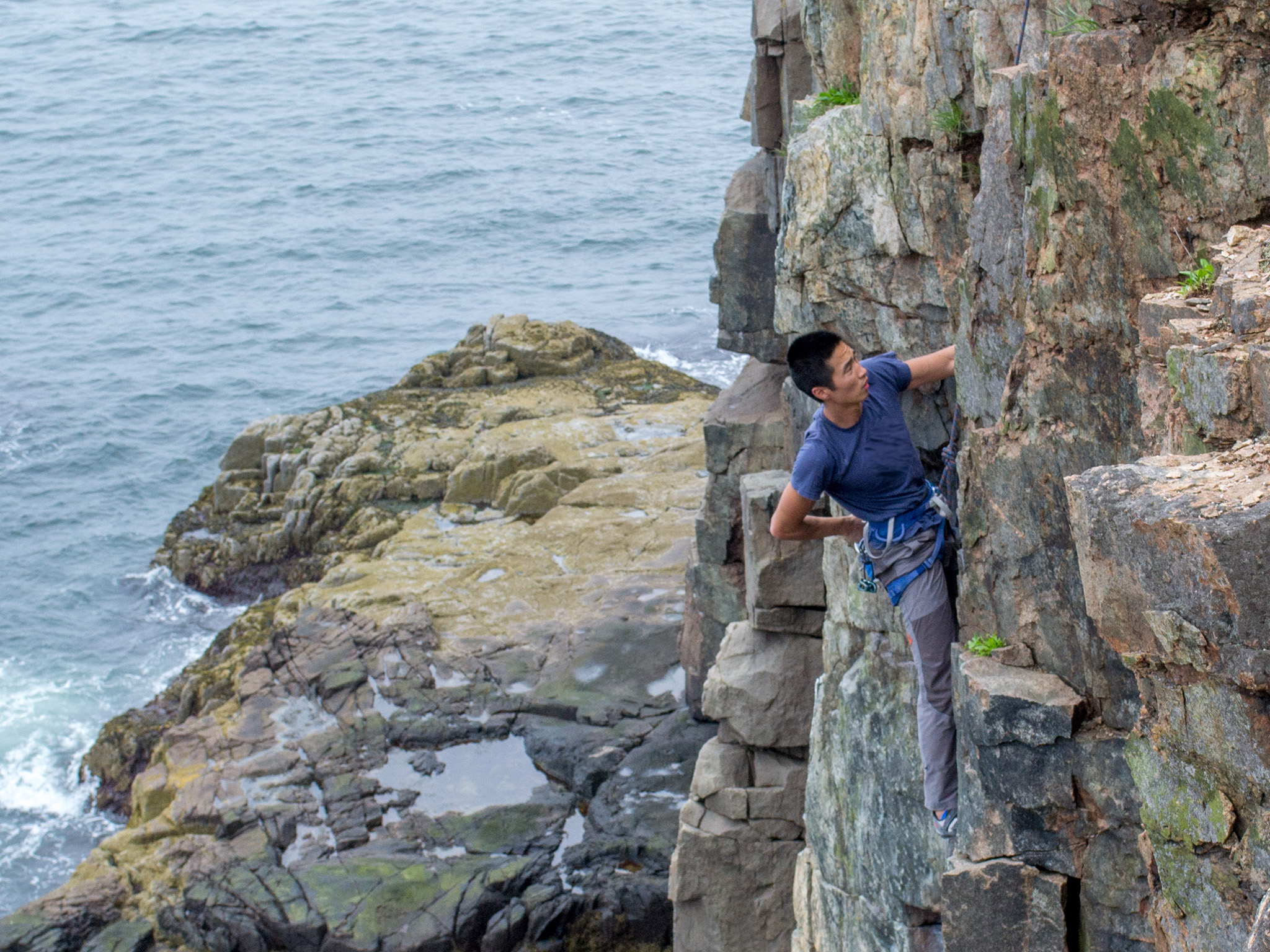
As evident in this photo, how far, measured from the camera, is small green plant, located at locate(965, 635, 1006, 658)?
9.48 meters

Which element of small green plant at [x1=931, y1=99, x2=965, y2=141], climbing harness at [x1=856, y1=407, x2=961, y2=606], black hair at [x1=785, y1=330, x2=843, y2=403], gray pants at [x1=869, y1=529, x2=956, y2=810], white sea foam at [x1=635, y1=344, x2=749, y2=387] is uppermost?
small green plant at [x1=931, y1=99, x2=965, y2=141]

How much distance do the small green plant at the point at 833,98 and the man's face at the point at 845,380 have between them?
14.4ft

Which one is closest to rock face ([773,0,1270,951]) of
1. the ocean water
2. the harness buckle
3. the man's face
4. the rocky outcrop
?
the man's face

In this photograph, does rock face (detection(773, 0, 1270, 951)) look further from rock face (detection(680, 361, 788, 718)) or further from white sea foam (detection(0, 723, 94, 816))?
white sea foam (detection(0, 723, 94, 816))

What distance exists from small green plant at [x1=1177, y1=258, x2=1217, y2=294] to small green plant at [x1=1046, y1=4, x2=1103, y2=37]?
174 centimetres

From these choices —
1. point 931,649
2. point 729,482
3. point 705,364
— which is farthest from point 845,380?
point 705,364

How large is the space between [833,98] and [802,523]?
5.58m

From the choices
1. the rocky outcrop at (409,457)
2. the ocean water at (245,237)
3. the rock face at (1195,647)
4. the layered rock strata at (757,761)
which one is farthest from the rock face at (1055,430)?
the ocean water at (245,237)

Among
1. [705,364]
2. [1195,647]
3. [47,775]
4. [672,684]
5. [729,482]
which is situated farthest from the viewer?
[705,364]

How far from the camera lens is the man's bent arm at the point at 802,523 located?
10352 mm

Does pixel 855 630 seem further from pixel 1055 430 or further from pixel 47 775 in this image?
pixel 47 775

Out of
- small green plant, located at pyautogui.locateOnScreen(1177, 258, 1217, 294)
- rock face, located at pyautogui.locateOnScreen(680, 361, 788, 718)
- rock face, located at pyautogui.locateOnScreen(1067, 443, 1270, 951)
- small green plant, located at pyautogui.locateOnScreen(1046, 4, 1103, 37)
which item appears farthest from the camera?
rock face, located at pyautogui.locateOnScreen(680, 361, 788, 718)

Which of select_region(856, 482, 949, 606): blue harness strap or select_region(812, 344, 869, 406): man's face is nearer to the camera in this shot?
select_region(812, 344, 869, 406): man's face

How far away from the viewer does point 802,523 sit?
1048cm
